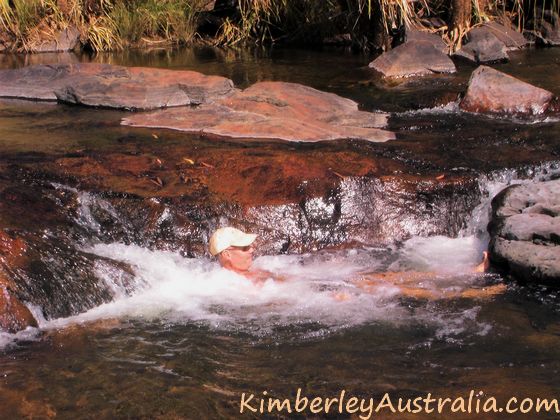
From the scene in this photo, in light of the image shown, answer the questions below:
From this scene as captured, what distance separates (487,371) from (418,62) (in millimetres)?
7082

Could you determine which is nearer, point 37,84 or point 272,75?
point 37,84

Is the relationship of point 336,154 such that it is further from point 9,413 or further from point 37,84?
point 37,84

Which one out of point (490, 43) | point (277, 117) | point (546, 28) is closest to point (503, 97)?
point (277, 117)

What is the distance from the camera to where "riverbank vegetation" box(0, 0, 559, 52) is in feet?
42.0

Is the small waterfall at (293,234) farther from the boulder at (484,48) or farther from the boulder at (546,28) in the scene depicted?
the boulder at (546,28)

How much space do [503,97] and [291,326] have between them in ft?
14.4

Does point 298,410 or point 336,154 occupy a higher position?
point 336,154

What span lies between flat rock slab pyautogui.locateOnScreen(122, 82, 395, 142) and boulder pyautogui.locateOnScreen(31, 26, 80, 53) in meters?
6.88

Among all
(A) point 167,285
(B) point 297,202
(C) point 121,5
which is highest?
(C) point 121,5

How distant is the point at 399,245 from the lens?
6391 millimetres

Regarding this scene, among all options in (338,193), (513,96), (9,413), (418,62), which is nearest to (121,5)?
(418,62)

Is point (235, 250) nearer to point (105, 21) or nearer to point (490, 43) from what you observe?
point (490, 43)

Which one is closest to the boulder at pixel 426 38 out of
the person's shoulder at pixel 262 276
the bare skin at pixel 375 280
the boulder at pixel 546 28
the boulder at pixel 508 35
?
the boulder at pixel 508 35

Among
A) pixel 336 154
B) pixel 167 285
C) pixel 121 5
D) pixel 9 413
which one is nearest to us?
pixel 9 413
